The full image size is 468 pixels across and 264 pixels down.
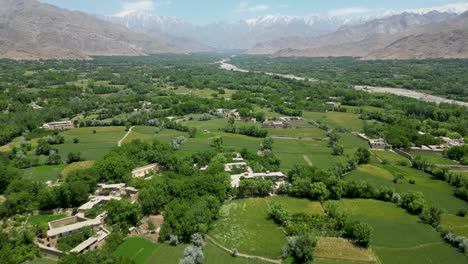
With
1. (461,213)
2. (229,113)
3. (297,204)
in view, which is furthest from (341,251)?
(229,113)

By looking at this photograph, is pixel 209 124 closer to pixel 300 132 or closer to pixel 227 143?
pixel 227 143

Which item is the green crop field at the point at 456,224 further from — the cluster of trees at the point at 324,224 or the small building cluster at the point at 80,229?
the small building cluster at the point at 80,229

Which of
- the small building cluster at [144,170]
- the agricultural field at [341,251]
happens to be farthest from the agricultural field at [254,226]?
the small building cluster at [144,170]

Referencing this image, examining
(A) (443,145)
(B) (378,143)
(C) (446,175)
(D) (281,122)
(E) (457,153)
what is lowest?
(D) (281,122)

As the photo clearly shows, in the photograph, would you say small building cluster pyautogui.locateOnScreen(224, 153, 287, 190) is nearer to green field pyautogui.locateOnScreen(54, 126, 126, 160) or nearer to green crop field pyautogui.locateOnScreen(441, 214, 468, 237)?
green crop field pyautogui.locateOnScreen(441, 214, 468, 237)

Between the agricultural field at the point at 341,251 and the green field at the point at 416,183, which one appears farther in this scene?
the green field at the point at 416,183
